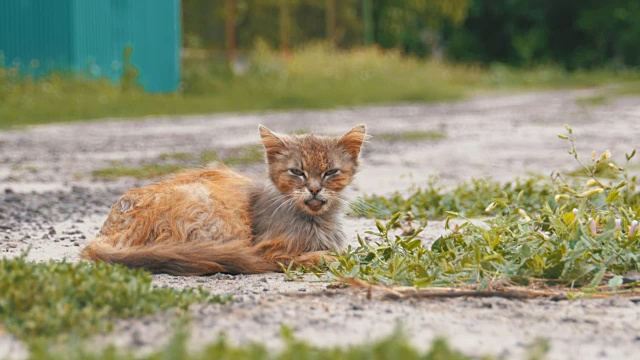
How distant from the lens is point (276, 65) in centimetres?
2452

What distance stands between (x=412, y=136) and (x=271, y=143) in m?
8.49

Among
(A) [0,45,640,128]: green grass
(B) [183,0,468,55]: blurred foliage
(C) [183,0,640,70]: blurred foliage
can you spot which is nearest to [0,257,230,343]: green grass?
(A) [0,45,640,128]: green grass

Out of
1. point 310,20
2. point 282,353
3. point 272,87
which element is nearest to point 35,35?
point 272,87

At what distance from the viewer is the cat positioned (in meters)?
5.11

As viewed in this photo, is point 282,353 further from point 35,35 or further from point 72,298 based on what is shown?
point 35,35

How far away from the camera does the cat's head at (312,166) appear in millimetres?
5367

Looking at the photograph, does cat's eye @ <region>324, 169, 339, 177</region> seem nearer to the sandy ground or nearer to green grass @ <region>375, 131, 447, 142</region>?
the sandy ground

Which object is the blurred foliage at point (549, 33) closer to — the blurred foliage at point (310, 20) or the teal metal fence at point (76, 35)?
the blurred foliage at point (310, 20)

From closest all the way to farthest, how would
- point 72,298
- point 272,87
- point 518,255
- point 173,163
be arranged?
point 72,298, point 518,255, point 173,163, point 272,87

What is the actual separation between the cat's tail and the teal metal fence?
564 inches

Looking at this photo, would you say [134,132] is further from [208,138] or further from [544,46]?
[544,46]

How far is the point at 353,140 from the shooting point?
5598mm

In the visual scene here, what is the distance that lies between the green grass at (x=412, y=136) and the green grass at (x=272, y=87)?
5460 millimetres

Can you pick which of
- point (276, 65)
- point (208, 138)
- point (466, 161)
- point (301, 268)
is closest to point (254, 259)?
point (301, 268)
